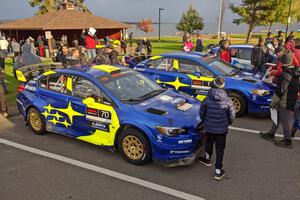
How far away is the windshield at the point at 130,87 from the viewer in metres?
4.64

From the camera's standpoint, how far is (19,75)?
21.0 ft

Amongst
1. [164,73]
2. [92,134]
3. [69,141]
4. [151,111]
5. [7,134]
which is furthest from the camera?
[164,73]

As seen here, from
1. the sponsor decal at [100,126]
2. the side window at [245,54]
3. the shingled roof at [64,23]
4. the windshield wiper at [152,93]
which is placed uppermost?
the shingled roof at [64,23]

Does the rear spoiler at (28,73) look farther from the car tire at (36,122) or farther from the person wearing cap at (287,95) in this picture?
the person wearing cap at (287,95)

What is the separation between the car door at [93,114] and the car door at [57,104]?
0.59 feet

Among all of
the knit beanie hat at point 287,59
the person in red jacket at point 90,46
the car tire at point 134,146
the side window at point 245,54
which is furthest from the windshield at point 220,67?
the person in red jacket at point 90,46

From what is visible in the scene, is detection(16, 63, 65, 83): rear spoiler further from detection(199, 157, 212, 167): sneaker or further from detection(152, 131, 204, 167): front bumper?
detection(199, 157, 212, 167): sneaker

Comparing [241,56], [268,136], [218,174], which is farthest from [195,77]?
[241,56]

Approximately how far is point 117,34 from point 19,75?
22.7 m

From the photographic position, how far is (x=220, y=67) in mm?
7094

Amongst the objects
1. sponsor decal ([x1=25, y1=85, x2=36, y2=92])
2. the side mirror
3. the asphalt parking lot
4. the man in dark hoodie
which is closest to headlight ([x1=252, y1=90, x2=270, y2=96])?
the asphalt parking lot

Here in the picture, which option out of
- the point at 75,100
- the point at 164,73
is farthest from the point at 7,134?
the point at 164,73

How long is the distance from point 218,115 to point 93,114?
2.13m

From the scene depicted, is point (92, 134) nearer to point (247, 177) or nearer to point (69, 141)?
point (69, 141)
